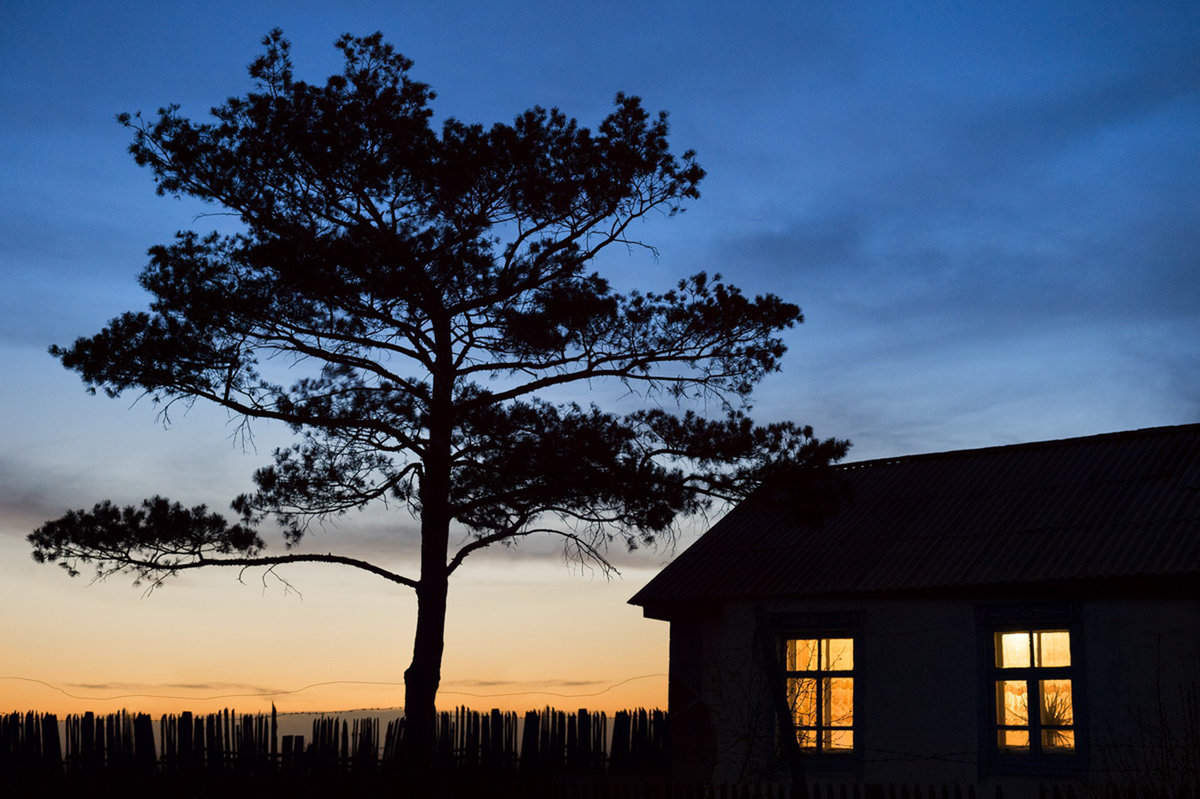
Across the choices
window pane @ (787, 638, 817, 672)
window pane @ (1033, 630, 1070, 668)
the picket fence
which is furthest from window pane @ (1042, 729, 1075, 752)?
the picket fence

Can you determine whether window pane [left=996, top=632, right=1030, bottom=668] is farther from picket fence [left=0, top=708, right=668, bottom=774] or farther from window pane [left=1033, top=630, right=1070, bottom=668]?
picket fence [left=0, top=708, right=668, bottom=774]

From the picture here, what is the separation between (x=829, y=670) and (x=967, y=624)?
1.94 m

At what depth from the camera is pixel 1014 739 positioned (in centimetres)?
1434

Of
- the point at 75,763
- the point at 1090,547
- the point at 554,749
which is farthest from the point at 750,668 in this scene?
the point at 75,763

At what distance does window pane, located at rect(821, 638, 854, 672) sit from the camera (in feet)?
51.2

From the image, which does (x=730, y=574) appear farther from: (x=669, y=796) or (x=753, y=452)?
(x=669, y=796)

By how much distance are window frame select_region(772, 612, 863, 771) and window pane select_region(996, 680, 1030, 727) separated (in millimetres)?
1561

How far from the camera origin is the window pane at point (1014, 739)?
45.5ft

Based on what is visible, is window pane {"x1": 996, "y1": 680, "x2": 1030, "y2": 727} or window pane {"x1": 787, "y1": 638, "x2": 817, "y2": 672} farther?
window pane {"x1": 787, "y1": 638, "x2": 817, "y2": 672}

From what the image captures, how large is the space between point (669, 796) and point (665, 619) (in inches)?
233

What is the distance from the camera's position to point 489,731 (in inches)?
552

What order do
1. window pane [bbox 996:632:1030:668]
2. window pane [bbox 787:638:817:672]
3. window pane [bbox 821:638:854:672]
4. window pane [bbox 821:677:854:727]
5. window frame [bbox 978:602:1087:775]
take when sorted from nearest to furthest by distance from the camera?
window frame [bbox 978:602:1087:775] → window pane [bbox 996:632:1030:668] → window pane [bbox 821:677:854:727] → window pane [bbox 821:638:854:672] → window pane [bbox 787:638:817:672]

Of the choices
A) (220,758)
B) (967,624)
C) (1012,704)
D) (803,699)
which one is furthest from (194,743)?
(1012,704)

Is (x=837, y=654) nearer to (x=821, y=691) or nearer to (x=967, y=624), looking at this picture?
(x=821, y=691)
